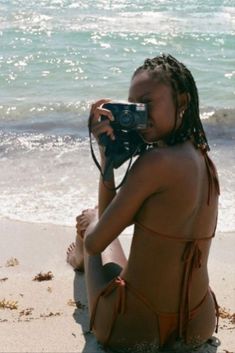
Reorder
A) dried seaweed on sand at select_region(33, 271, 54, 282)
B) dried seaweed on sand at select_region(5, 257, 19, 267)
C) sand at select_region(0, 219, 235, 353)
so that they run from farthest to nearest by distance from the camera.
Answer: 1. dried seaweed on sand at select_region(5, 257, 19, 267)
2. dried seaweed on sand at select_region(33, 271, 54, 282)
3. sand at select_region(0, 219, 235, 353)

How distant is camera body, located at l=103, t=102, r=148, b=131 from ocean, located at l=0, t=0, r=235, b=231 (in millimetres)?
2385

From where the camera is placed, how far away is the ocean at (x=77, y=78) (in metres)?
5.95

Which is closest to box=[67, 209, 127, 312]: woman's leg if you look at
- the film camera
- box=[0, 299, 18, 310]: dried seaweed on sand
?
the film camera

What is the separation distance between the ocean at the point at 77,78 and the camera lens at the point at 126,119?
7.87 feet

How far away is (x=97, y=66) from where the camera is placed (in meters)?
11.6

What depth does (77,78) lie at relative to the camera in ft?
35.7

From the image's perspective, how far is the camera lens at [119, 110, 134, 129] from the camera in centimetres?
274

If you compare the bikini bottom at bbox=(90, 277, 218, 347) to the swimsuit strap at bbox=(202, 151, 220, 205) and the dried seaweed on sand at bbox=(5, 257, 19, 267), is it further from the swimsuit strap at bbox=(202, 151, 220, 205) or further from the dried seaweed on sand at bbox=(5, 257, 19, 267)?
the dried seaweed on sand at bbox=(5, 257, 19, 267)

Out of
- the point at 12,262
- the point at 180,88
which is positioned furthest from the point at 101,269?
Answer: the point at 12,262

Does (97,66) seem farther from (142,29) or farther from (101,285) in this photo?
(101,285)

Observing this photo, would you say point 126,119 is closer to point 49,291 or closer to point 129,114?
point 129,114

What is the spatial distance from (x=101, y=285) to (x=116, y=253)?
1.03ft

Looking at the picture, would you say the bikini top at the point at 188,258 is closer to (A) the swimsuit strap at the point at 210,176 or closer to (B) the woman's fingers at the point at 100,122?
(A) the swimsuit strap at the point at 210,176

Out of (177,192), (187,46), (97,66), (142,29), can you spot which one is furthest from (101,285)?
(142,29)
